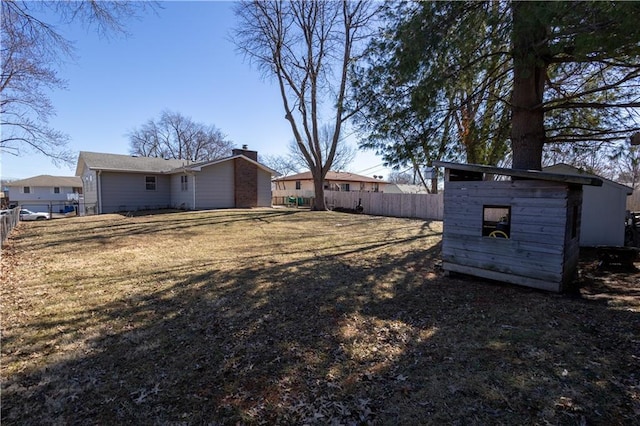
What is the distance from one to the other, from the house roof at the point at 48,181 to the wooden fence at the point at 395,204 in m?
38.0

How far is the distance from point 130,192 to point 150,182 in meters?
1.37

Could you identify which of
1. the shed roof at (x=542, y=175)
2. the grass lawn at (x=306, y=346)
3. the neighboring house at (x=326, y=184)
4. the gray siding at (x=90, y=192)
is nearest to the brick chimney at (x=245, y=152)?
the gray siding at (x=90, y=192)

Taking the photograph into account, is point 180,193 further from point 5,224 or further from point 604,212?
point 604,212

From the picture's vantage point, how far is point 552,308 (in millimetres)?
4559

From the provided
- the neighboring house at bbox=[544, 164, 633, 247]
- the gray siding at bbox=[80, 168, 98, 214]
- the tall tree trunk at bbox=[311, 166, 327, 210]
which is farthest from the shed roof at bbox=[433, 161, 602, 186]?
the gray siding at bbox=[80, 168, 98, 214]

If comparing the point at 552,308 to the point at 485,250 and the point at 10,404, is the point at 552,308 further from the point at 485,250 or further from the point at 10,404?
the point at 10,404

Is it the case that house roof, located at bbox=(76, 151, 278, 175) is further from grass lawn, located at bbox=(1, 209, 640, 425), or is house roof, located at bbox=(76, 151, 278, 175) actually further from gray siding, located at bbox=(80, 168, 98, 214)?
grass lawn, located at bbox=(1, 209, 640, 425)

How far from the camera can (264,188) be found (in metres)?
22.5

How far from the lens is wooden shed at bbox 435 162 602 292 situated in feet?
16.9

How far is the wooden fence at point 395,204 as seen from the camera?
18.6 meters

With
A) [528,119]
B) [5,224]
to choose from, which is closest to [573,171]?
[528,119]

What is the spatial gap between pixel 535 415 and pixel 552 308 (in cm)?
264

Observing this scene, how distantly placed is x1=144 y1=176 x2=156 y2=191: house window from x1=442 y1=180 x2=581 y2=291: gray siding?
20350 mm

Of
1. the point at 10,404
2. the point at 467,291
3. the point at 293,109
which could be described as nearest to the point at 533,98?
the point at 467,291
